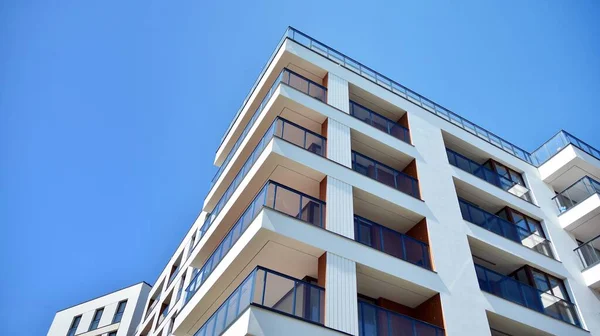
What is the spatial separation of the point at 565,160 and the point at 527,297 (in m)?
8.08

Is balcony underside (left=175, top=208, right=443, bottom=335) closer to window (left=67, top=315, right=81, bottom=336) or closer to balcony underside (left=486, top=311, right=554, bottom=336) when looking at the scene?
balcony underside (left=486, top=311, right=554, bottom=336)

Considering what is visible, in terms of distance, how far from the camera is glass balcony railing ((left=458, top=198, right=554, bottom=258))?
58.2 ft

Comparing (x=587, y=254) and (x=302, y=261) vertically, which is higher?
(x=587, y=254)

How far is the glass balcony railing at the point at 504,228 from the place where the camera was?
1775 cm

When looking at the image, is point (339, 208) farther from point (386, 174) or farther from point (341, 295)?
point (386, 174)

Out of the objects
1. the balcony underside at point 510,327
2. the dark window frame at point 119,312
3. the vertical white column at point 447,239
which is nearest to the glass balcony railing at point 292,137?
the vertical white column at point 447,239

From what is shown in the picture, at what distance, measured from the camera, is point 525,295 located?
53.0ft

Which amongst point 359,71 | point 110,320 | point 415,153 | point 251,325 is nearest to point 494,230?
point 415,153

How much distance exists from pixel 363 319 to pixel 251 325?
125 inches

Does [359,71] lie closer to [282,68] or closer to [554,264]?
[282,68]

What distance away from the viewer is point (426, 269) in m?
14.2

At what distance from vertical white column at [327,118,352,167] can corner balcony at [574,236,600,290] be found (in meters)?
10.0

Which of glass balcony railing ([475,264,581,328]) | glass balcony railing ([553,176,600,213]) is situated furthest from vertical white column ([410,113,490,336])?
glass balcony railing ([553,176,600,213])

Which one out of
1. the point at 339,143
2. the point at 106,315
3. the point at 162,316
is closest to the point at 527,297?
the point at 339,143
